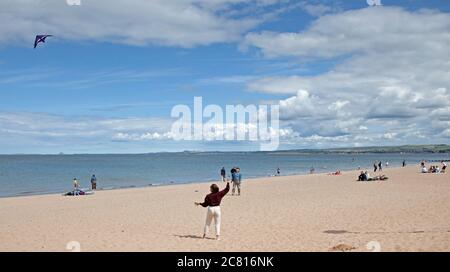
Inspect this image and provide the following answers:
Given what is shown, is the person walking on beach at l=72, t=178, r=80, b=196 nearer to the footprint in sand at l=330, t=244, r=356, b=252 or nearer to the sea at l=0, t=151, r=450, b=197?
the sea at l=0, t=151, r=450, b=197

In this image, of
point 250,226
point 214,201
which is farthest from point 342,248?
point 250,226

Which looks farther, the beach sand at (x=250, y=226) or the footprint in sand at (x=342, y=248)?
the beach sand at (x=250, y=226)

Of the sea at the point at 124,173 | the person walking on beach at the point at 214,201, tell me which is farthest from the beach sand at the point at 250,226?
the sea at the point at 124,173

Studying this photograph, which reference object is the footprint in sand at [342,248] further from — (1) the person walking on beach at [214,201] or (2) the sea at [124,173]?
(2) the sea at [124,173]

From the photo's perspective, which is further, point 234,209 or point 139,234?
point 234,209

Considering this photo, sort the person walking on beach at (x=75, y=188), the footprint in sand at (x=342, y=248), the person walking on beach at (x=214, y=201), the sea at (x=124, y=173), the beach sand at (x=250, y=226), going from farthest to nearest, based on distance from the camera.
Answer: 1. the sea at (x=124, y=173)
2. the person walking on beach at (x=75, y=188)
3. the person walking on beach at (x=214, y=201)
4. the beach sand at (x=250, y=226)
5. the footprint in sand at (x=342, y=248)

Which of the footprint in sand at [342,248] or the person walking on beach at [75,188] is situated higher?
the footprint in sand at [342,248]

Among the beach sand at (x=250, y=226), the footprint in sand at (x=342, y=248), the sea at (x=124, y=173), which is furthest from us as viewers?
the sea at (x=124, y=173)

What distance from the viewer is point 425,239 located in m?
10.6

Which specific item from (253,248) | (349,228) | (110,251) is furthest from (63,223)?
(349,228)
